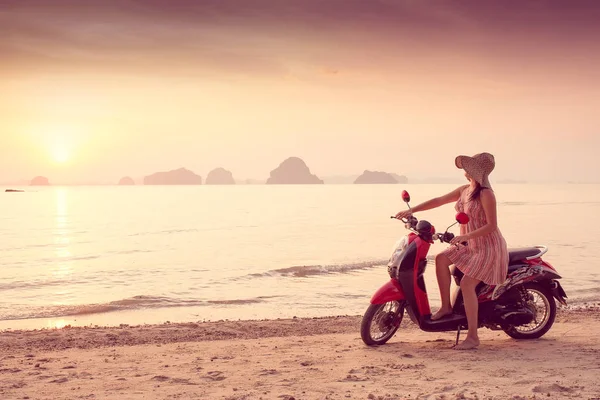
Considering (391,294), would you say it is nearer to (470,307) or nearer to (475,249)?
(470,307)

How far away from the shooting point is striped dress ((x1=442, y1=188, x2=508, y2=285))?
667 centimetres

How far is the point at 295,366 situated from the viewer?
6363mm

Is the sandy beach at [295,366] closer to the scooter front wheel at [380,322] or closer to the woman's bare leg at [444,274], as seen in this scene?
the scooter front wheel at [380,322]

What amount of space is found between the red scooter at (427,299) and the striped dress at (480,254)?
0.26 m

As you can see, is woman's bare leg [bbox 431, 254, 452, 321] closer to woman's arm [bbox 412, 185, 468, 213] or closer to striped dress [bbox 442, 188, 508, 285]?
striped dress [bbox 442, 188, 508, 285]

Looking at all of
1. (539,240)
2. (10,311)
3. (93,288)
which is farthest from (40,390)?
(539,240)

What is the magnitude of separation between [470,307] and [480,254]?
62cm

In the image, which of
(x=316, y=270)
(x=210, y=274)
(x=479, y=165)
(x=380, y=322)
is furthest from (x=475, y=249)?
(x=210, y=274)

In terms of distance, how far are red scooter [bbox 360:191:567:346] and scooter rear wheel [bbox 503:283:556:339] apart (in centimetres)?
1

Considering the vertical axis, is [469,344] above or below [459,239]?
below

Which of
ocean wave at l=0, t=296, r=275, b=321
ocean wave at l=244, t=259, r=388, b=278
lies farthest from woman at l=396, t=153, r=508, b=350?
ocean wave at l=244, t=259, r=388, b=278

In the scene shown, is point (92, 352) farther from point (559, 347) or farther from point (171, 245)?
point (171, 245)

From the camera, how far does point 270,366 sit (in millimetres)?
6402

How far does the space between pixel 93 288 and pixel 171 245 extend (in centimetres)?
1258
